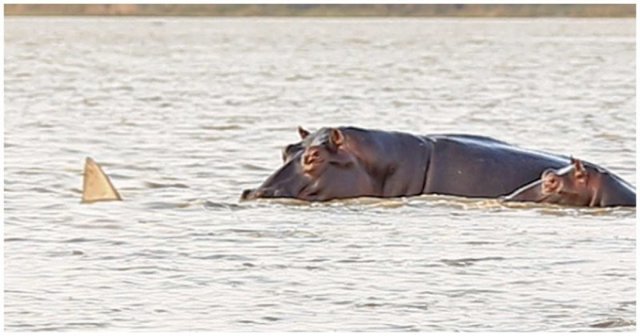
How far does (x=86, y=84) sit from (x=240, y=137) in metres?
11.5

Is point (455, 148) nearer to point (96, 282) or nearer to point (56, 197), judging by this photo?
point (56, 197)

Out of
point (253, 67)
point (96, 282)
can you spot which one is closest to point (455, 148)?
point (96, 282)

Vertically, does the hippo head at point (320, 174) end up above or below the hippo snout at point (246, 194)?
above

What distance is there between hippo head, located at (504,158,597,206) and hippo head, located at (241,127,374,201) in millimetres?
833

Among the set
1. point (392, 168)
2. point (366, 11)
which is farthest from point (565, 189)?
point (366, 11)

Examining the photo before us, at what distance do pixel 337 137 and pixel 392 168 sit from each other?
0.40 m

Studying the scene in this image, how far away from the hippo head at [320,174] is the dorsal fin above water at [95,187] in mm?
924

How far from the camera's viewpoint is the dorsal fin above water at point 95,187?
1182cm

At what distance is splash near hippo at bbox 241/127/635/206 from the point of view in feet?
37.3

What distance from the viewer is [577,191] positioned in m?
11.4

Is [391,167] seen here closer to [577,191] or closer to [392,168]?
[392,168]

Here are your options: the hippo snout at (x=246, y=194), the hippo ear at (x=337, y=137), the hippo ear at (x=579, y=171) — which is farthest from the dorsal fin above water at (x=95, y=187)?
the hippo ear at (x=579, y=171)

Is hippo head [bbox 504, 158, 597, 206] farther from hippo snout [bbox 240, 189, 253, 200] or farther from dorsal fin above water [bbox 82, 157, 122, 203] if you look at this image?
dorsal fin above water [bbox 82, 157, 122, 203]

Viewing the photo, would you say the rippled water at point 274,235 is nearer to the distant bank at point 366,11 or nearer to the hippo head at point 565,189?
the hippo head at point 565,189
